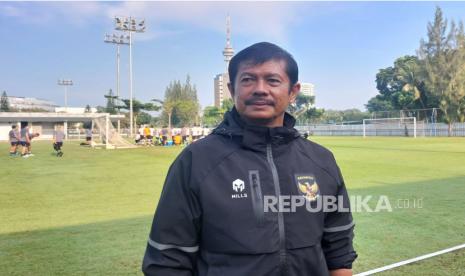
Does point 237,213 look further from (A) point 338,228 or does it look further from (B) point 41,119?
(B) point 41,119

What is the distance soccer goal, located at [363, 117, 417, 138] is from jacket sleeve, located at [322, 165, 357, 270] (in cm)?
4803

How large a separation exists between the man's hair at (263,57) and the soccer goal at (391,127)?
4823 centimetres

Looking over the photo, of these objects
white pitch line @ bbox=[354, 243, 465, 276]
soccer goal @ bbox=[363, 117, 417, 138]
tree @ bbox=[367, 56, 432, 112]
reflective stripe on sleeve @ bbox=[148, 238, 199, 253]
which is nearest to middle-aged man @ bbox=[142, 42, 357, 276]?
reflective stripe on sleeve @ bbox=[148, 238, 199, 253]

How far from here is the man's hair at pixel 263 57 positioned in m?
1.96

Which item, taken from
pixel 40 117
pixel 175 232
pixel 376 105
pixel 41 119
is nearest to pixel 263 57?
pixel 175 232

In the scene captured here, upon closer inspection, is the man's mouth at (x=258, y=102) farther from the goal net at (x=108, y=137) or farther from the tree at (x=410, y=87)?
the tree at (x=410, y=87)

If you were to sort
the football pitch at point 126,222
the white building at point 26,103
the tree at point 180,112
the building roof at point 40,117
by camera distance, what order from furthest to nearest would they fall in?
the white building at point 26,103, the tree at point 180,112, the building roof at point 40,117, the football pitch at point 126,222

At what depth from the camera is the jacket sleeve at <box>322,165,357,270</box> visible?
2.08 meters

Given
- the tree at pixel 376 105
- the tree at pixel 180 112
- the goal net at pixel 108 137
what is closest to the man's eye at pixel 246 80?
the goal net at pixel 108 137

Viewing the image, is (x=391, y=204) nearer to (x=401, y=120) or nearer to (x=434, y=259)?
(x=434, y=259)

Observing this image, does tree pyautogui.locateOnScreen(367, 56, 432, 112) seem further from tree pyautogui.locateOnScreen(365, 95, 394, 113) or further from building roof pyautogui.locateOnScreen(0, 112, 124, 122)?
building roof pyautogui.locateOnScreen(0, 112, 124, 122)

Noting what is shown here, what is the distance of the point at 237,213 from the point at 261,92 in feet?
1.89

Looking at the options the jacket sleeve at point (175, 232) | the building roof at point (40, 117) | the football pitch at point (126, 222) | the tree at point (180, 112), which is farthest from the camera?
the tree at point (180, 112)

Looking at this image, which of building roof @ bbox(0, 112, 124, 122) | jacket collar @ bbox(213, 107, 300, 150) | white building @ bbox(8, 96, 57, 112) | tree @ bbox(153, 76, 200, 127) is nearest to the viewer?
jacket collar @ bbox(213, 107, 300, 150)
